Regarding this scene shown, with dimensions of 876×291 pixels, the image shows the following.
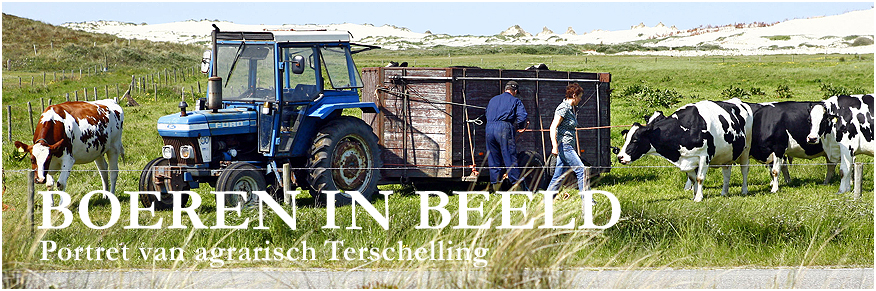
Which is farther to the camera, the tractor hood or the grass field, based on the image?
the tractor hood

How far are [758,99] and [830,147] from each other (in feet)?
56.5

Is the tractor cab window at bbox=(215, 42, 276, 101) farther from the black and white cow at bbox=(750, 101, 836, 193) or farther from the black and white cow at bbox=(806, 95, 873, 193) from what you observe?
the black and white cow at bbox=(806, 95, 873, 193)

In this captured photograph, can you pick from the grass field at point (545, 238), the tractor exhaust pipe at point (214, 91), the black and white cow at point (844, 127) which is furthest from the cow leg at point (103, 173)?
the black and white cow at point (844, 127)

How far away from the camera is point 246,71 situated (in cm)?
1152

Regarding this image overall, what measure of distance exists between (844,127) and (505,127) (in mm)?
5757

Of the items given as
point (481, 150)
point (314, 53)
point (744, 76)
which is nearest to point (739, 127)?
point (481, 150)

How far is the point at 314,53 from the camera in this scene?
463 inches

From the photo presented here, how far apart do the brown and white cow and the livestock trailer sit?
3681 mm

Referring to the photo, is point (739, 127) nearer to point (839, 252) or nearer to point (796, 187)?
point (796, 187)

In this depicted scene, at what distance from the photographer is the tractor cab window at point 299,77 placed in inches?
448

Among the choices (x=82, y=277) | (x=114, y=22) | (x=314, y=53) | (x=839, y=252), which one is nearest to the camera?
(x=82, y=277)

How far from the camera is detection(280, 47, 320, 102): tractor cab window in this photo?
11.4 metres

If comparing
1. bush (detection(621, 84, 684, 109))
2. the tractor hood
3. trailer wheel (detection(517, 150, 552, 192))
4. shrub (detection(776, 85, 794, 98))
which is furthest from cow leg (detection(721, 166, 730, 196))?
shrub (detection(776, 85, 794, 98))

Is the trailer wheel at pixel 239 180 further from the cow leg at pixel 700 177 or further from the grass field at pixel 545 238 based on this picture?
the cow leg at pixel 700 177
